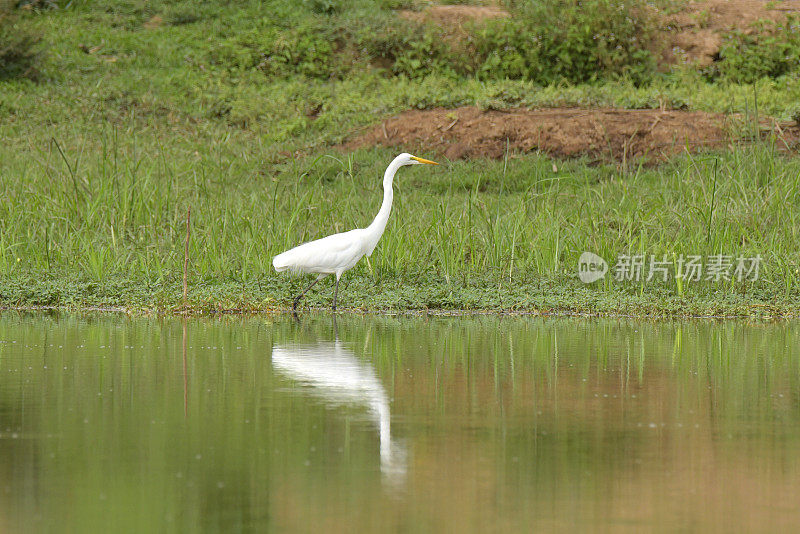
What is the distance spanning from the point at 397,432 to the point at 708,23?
2063cm

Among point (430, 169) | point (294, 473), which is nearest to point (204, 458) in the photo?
point (294, 473)

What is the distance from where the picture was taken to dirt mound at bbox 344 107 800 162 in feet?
61.7

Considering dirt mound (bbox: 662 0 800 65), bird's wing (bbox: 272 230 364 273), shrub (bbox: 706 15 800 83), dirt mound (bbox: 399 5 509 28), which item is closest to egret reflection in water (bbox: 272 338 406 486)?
bird's wing (bbox: 272 230 364 273)

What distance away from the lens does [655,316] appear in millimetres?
11297

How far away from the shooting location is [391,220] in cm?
1376

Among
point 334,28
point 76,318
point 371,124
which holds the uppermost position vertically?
point 334,28

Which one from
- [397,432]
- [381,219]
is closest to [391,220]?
[381,219]

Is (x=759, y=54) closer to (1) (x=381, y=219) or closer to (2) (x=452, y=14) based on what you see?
(2) (x=452, y=14)

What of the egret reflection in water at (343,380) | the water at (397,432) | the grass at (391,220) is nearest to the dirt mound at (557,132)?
the grass at (391,220)

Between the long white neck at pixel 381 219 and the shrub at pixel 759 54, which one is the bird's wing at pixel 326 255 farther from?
the shrub at pixel 759 54

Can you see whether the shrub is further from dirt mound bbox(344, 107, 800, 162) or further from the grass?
dirt mound bbox(344, 107, 800, 162)

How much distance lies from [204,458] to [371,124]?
1544 cm

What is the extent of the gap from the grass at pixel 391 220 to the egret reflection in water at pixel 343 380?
112 inches

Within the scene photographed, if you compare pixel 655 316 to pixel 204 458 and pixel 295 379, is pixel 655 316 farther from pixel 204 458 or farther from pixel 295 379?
pixel 204 458
